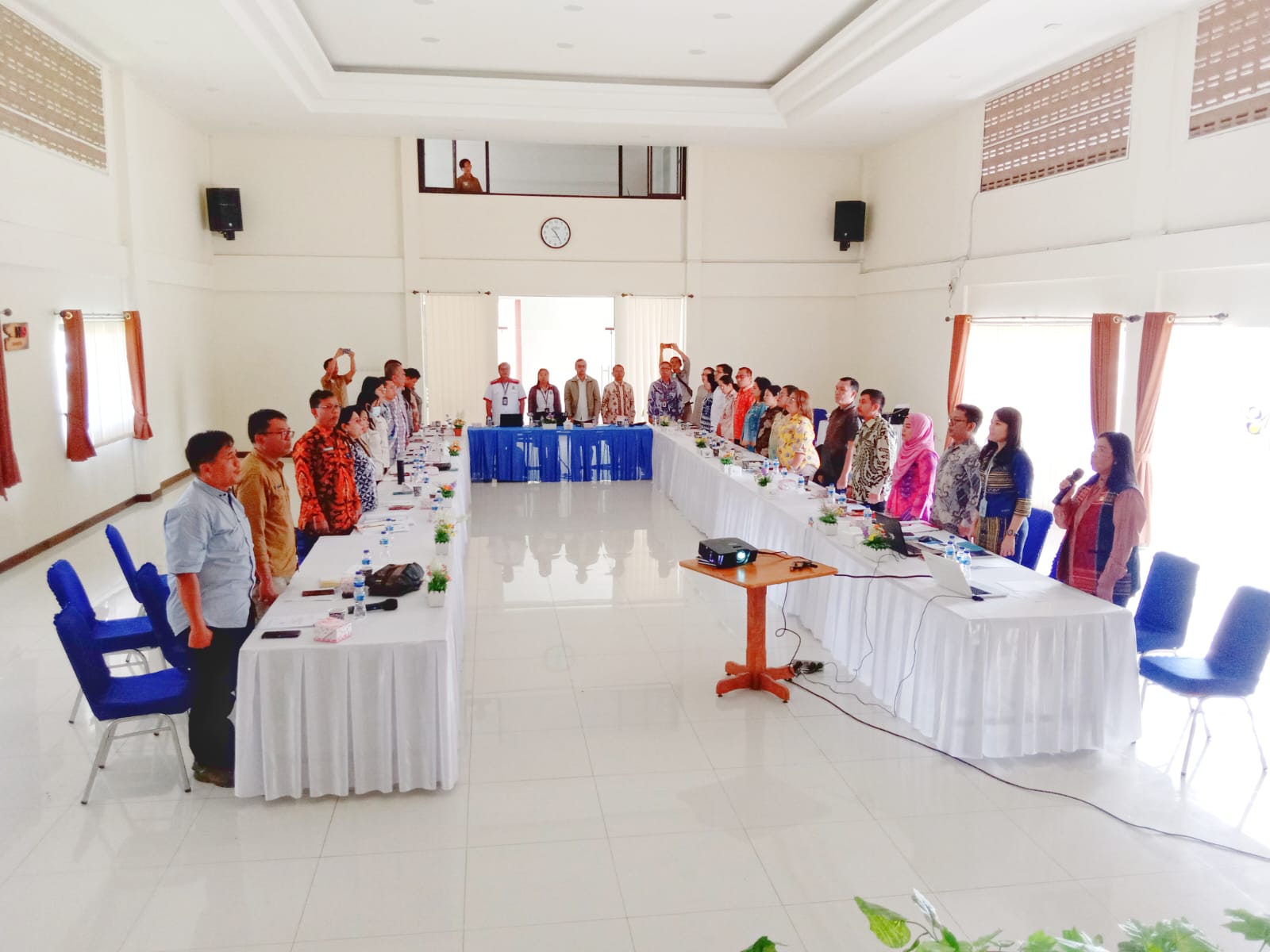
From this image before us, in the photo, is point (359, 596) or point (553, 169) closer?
point (359, 596)

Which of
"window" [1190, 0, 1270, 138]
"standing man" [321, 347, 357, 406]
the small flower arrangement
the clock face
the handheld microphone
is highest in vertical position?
"window" [1190, 0, 1270, 138]

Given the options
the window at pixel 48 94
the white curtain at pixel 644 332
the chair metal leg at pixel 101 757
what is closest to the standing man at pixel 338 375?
the window at pixel 48 94

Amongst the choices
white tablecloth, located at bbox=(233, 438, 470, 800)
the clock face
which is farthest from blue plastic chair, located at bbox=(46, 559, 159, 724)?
the clock face

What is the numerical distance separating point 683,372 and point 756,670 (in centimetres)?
825

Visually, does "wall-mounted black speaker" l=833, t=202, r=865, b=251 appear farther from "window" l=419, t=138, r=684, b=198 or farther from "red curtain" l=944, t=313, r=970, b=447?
"red curtain" l=944, t=313, r=970, b=447

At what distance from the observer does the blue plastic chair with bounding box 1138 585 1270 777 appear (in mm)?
3965

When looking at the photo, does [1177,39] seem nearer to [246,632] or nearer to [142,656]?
[246,632]

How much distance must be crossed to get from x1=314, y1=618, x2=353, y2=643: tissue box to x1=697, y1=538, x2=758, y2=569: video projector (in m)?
1.86

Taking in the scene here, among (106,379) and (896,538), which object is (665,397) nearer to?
(106,379)

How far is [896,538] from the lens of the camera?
499cm

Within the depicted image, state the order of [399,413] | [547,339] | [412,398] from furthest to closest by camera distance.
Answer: [547,339] → [412,398] → [399,413]

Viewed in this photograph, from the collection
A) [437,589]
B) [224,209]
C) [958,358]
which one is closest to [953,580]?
[437,589]

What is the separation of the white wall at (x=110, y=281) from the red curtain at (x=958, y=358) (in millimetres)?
8501

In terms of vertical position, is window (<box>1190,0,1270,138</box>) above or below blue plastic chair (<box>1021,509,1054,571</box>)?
above
